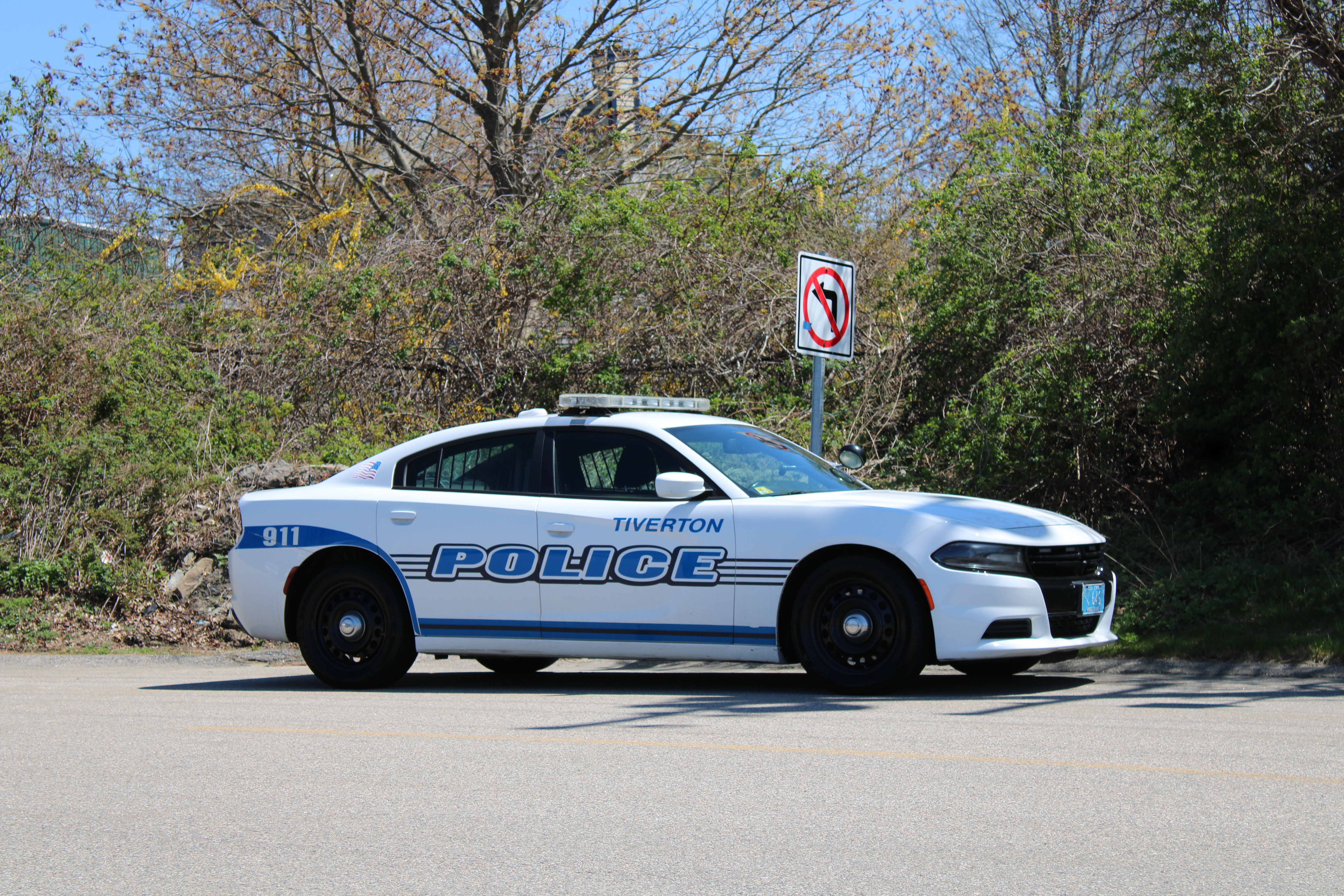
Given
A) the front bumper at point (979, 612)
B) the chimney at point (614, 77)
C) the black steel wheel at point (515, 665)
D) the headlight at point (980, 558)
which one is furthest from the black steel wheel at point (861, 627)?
the chimney at point (614, 77)

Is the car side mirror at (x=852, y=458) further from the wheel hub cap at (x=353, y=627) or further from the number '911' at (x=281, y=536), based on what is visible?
the number '911' at (x=281, y=536)

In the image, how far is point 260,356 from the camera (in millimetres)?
16594

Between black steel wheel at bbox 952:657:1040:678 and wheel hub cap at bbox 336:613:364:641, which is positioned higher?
wheel hub cap at bbox 336:613:364:641

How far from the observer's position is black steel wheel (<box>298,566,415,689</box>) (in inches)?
352

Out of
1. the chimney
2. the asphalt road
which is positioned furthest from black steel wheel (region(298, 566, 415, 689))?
the chimney

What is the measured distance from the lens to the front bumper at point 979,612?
754 cm

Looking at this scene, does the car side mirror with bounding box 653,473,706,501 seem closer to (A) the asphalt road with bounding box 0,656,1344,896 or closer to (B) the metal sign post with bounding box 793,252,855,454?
(A) the asphalt road with bounding box 0,656,1344,896

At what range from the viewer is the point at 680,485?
26.8 ft

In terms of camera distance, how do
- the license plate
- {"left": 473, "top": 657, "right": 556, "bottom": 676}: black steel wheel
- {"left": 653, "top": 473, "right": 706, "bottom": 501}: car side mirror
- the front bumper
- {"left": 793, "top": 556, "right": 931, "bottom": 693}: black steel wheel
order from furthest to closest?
{"left": 473, "top": 657, "right": 556, "bottom": 676}: black steel wheel, {"left": 653, "top": 473, "right": 706, "bottom": 501}: car side mirror, the license plate, {"left": 793, "top": 556, "right": 931, "bottom": 693}: black steel wheel, the front bumper

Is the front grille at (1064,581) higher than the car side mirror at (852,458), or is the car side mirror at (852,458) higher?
the car side mirror at (852,458)

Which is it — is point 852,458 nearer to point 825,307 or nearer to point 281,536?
point 825,307

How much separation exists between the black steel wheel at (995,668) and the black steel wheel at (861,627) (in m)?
0.81

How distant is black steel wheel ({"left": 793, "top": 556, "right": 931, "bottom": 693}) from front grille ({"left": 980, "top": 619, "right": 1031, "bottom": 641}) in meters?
0.33

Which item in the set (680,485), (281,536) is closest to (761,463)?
(680,485)
